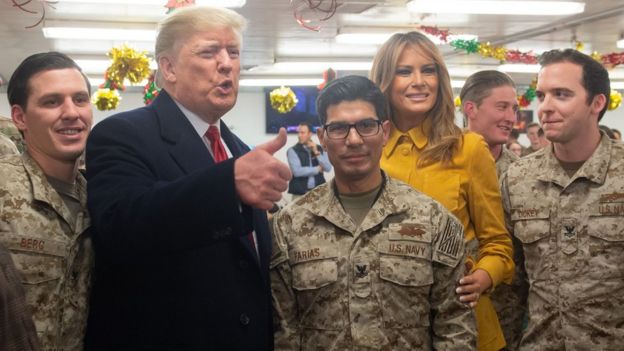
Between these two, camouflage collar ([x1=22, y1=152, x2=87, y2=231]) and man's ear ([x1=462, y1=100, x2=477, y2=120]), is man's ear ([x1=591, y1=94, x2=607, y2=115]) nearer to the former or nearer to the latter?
man's ear ([x1=462, y1=100, x2=477, y2=120])

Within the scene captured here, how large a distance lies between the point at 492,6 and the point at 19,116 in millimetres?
6026

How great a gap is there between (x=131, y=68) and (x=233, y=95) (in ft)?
15.5

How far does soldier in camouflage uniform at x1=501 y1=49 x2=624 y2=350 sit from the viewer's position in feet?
8.95

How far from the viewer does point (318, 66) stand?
13156 millimetres

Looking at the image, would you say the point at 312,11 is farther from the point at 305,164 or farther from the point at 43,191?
the point at 43,191

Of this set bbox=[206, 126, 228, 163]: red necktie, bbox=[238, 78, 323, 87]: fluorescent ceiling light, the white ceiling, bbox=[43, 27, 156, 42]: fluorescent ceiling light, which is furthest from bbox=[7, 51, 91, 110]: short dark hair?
bbox=[238, 78, 323, 87]: fluorescent ceiling light

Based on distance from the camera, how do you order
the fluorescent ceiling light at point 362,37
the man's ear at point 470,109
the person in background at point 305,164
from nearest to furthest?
the man's ear at point 470,109
the fluorescent ceiling light at point 362,37
the person in background at point 305,164

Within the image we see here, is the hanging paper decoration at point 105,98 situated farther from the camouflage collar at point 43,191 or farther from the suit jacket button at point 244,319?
the suit jacket button at point 244,319

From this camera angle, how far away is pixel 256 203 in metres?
1.53

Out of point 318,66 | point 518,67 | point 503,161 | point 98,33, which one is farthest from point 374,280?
point 518,67

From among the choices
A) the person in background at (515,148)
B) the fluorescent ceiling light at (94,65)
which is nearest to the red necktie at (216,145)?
the person in background at (515,148)

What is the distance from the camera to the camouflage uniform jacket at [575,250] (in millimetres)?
2717

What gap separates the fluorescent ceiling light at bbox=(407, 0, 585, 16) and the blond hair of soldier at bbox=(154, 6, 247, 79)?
5330mm

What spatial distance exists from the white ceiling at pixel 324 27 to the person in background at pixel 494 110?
353 centimetres
